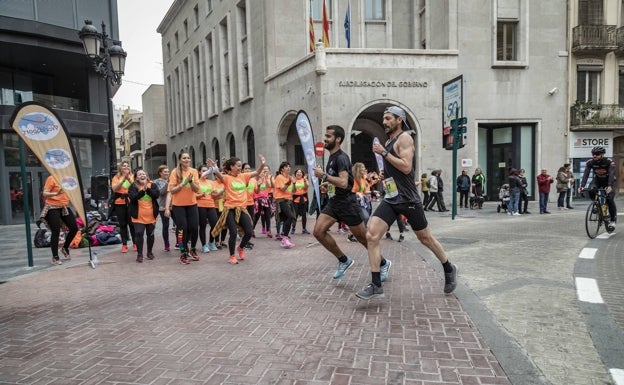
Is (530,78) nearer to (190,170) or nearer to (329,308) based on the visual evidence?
(190,170)

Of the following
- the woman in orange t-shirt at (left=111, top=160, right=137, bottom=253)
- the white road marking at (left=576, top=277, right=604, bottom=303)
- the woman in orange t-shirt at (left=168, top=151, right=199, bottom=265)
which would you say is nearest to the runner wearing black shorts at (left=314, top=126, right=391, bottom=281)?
the white road marking at (left=576, top=277, right=604, bottom=303)

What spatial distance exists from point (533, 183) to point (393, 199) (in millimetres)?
Result: 19138

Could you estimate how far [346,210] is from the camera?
5270mm

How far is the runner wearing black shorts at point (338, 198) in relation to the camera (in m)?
5.11

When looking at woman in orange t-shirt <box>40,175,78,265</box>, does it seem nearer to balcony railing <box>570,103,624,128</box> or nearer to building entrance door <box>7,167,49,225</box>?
building entrance door <box>7,167,49,225</box>

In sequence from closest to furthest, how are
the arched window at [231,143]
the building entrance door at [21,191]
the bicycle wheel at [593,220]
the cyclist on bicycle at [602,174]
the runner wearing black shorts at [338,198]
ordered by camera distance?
the runner wearing black shorts at [338,198] → the bicycle wheel at [593,220] → the cyclist on bicycle at [602,174] → the building entrance door at [21,191] → the arched window at [231,143]

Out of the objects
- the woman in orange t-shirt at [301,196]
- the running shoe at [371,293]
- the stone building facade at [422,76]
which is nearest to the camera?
the running shoe at [371,293]

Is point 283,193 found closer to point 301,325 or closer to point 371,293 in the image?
point 371,293

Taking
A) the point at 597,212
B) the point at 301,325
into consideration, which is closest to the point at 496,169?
the point at 597,212

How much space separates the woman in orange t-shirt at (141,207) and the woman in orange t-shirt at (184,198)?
82cm

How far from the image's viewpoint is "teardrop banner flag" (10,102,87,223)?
7.09 metres

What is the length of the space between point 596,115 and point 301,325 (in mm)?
23481

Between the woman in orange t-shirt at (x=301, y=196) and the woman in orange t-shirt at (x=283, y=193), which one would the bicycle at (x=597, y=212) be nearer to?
the woman in orange t-shirt at (x=283, y=193)

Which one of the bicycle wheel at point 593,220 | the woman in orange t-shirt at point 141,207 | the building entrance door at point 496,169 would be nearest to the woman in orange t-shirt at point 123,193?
the woman in orange t-shirt at point 141,207
